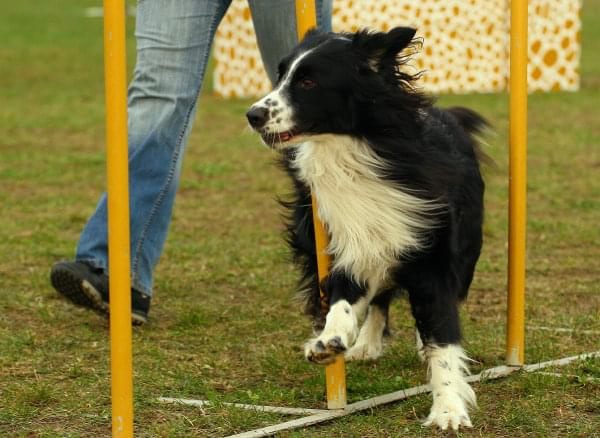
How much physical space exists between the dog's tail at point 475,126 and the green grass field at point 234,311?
776 millimetres

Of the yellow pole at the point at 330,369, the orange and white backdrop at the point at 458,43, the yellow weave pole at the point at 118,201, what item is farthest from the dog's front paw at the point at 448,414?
Answer: the orange and white backdrop at the point at 458,43

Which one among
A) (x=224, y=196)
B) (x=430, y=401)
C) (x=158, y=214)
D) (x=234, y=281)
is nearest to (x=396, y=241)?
(x=430, y=401)

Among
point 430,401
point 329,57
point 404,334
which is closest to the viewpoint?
point 329,57

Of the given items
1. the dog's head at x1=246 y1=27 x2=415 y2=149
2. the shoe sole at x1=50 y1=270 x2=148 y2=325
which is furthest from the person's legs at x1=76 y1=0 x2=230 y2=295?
the dog's head at x1=246 y1=27 x2=415 y2=149

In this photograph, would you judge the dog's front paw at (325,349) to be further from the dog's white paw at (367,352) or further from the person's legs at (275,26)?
the person's legs at (275,26)

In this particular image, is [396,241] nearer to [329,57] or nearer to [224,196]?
[329,57]

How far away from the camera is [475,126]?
464 cm

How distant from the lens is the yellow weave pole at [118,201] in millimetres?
2949

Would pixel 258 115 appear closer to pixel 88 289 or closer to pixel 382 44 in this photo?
pixel 382 44

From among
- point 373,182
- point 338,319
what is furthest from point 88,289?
point 373,182

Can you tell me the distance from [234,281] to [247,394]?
1954 mm

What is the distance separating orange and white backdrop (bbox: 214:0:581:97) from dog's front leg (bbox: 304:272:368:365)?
1012 centimetres

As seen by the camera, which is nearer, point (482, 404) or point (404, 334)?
point (482, 404)

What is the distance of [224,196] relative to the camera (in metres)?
8.23
